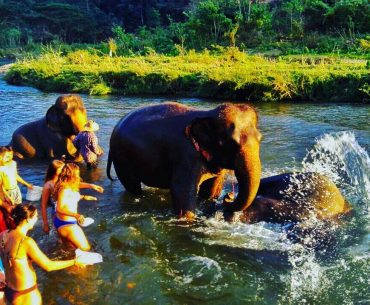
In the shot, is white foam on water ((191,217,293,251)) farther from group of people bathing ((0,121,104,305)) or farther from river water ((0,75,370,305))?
group of people bathing ((0,121,104,305))

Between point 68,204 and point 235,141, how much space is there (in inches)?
70.9

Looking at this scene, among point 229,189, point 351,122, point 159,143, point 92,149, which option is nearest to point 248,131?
point 159,143

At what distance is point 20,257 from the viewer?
4.12 m

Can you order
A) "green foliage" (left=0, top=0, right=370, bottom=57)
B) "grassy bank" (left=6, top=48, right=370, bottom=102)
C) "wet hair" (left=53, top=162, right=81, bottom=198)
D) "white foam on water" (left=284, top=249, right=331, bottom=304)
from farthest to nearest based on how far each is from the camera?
"green foliage" (left=0, top=0, right=370, bottom=57) → "grassy bank" (left=6, top=48, right=370, bottom=102) → "wet hair" (left=53, top=162, right=81, bottom=198) → "white foam on water" (left=284, top=249, right=331, bottom=304)

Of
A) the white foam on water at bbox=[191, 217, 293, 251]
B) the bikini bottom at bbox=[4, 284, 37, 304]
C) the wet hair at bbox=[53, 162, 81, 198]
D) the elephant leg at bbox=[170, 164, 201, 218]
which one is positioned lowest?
the white foam on water at bbox=[191, 217, 293, 251]

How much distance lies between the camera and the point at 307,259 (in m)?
5.49

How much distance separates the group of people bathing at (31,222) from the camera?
4.11 meters

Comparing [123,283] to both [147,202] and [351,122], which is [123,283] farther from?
[351,122]

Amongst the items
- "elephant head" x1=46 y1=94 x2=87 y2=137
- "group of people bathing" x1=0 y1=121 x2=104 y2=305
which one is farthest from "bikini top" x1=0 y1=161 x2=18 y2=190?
"elephant head" x1=46 y1=94 x2=87 y2=137

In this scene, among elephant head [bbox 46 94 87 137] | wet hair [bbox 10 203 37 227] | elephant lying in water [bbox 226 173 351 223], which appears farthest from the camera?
elephant head [bbox 46 94 87 137]

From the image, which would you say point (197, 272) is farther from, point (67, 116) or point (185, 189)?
point (67, 116)

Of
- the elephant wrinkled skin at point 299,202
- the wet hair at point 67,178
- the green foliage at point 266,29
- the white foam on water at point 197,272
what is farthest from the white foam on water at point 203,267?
the green foliage at point 266,29

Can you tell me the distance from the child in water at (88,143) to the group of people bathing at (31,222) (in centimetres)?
2

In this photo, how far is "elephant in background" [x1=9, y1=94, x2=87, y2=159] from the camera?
904 centimetres
